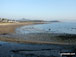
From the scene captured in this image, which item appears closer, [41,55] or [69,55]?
[69,55]

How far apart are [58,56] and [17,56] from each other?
11.2 feet

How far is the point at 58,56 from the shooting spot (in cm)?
1534

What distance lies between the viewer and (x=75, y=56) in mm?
14055

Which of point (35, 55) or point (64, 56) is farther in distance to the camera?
point (35, 55)

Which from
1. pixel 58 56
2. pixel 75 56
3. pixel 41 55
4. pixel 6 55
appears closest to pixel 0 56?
pixel 6 55

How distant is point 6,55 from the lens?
620 inches

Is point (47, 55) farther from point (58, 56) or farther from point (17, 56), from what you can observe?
point (17, 56)

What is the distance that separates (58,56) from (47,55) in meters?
1.06

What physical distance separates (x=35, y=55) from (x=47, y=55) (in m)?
1.03

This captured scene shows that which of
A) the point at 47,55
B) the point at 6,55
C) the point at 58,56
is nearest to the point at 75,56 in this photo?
the point at 58,56

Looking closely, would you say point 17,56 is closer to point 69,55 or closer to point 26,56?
point 26,56

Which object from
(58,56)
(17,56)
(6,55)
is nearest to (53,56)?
(58,56)

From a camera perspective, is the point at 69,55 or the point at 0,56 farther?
the point at 0,56

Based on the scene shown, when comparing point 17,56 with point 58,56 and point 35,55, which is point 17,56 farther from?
point 58,56
